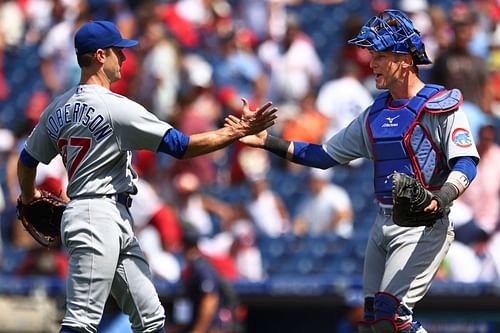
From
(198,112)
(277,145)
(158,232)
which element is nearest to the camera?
(277,145)

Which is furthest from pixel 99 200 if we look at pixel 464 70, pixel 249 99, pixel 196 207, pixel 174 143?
pixel 249 99

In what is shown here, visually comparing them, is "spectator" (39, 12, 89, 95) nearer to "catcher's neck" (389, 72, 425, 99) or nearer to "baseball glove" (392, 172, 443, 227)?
"catcher's neck" (389, 72, 425, 99)

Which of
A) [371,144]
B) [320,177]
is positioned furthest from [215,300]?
[371,144]

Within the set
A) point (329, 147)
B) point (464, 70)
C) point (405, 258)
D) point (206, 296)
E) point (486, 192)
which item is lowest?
point (206, 296)

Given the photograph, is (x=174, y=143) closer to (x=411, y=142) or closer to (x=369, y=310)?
(x=411, y=142)

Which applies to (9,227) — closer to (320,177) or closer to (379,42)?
(320,177)

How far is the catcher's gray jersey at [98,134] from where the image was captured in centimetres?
695

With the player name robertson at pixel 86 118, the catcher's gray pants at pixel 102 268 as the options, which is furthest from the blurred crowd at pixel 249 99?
the player name robertson at pixel 86 118

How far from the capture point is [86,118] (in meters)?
6.96

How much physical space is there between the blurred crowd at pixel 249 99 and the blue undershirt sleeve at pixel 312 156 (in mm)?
4177

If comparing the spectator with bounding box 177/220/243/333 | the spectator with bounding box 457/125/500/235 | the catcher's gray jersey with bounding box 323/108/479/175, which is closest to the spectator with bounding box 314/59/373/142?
the spectator with bounding box 457/125/500/235

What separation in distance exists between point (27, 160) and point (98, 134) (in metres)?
0.67

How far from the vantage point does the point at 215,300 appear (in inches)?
450

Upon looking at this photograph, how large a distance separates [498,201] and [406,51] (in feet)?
16.8
